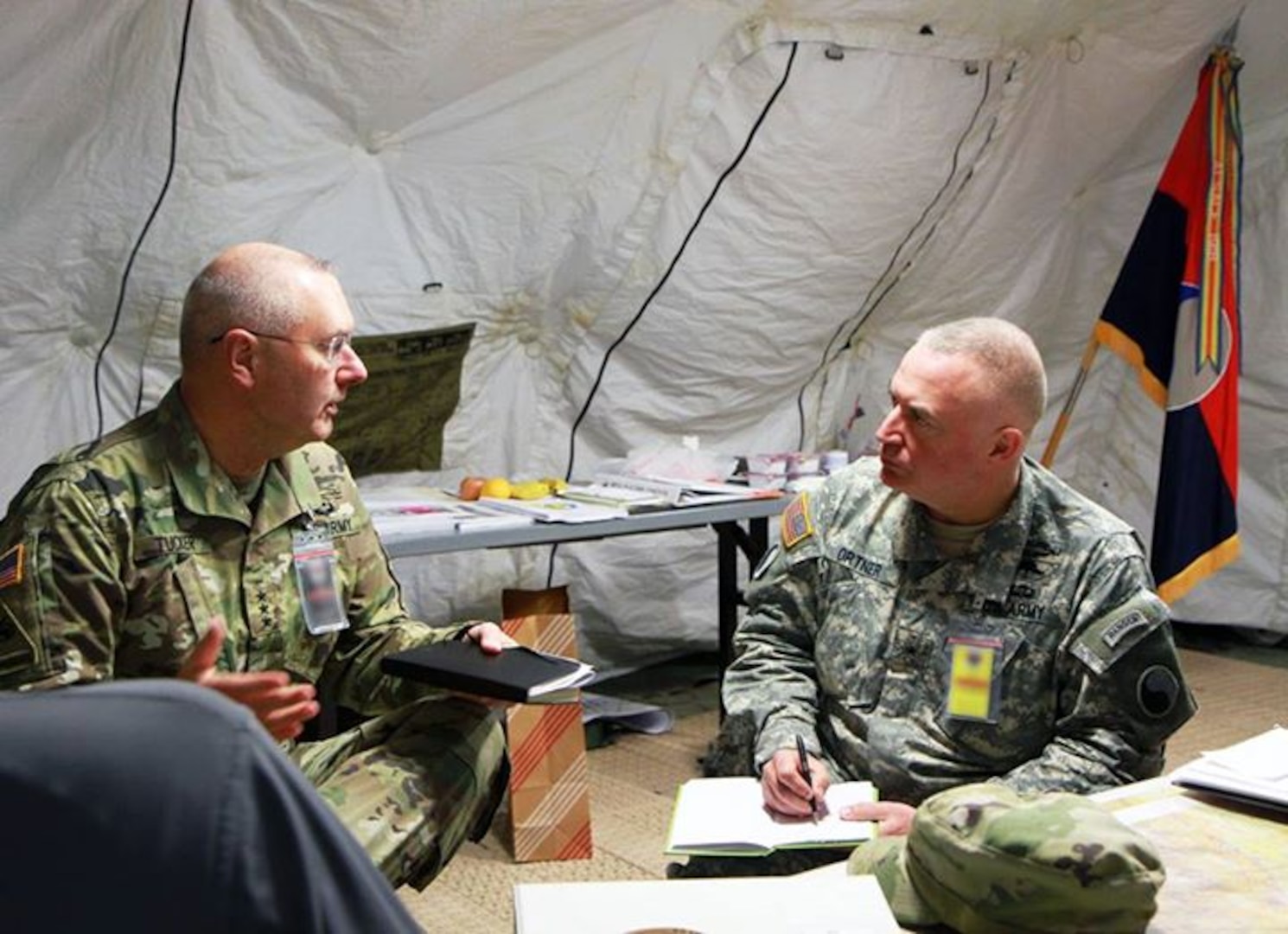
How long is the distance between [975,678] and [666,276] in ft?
6.86

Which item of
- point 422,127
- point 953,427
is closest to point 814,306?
point 422,127

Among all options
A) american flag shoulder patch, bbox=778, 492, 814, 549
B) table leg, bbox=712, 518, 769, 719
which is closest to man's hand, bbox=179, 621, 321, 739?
american flag shoulder patch, bbox=778, 492, 814, 549

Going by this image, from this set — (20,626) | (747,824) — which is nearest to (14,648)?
(20,626)

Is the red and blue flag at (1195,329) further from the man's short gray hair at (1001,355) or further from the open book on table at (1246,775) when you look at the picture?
the open book on table at (1246,775)

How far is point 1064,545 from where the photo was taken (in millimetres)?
2023

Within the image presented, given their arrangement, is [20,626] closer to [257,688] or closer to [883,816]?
[257,688]

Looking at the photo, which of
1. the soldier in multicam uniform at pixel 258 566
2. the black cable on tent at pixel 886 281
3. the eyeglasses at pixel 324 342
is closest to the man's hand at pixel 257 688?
the soldier in multicam uniform at pixel 258 566

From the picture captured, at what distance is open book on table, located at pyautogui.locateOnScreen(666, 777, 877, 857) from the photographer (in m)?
1.73

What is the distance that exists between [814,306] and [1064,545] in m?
2.30

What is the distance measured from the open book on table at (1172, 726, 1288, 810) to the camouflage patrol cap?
1.34 feet

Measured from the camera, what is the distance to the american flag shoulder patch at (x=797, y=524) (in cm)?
219

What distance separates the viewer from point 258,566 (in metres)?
2.07

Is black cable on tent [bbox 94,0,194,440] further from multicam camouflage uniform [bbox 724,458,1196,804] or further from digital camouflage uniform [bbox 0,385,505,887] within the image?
multicam camouflage uniform [bbox 724,458,1196,804]

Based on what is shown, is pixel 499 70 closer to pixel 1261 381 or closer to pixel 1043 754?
pixel 1043 754
